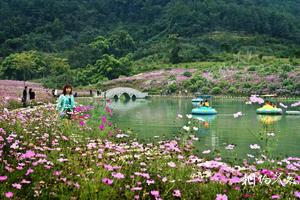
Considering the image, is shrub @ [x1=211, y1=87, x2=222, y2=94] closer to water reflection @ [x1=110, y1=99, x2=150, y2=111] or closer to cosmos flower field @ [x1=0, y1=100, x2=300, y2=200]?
water reflection @ [x1=110, y1=99, x2=150, y2=111]

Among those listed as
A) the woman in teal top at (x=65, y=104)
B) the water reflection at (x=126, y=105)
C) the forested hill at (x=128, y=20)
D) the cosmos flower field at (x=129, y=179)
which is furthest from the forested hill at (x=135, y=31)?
the cosmos flower field at (x=129, y=179)

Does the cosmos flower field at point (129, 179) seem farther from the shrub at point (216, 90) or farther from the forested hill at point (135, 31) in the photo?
the forested hill at point (135, 31)

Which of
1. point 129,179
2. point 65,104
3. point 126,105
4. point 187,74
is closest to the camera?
point 129,179

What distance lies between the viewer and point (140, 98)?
6719cm

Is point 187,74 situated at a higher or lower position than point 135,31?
lower

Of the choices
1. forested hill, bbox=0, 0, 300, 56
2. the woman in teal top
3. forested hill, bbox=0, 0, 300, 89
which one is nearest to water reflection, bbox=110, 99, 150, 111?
the woman in teal top

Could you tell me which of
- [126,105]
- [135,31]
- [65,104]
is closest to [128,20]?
[135,31]

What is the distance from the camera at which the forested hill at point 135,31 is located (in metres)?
98.6

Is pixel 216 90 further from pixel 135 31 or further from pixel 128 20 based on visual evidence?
pixel 128 20

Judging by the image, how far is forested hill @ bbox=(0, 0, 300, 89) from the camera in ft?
323

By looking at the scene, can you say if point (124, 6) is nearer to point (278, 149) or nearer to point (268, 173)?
point (278, 149)

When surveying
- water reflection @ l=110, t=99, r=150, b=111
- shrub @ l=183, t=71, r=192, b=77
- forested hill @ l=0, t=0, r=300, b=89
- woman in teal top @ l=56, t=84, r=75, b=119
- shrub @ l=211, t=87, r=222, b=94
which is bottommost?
water reflection @ l=110, t=99, r=150, b=111

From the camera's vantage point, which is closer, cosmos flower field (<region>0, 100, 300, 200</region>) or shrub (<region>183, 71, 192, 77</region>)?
cosmos flower field (<region>0, 100, 300, 200</region>)

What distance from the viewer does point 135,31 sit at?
146m
